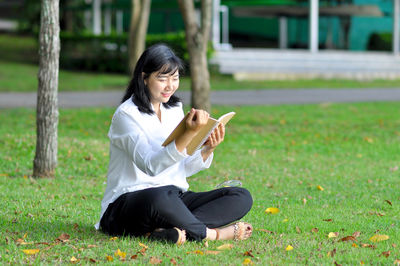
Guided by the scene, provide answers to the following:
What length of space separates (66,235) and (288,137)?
21.5 ft

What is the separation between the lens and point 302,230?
539cm

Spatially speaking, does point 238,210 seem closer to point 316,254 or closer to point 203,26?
point 316,254

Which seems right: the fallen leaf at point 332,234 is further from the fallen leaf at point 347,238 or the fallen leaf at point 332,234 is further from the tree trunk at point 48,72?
the tree trunk at point 48,72

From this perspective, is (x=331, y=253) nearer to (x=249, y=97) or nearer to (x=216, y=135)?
(x=216, y=135)

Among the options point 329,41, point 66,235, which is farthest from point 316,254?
point 329,41

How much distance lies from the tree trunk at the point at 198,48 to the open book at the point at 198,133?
7636mm

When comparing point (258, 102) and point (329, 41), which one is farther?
point (329, 41)

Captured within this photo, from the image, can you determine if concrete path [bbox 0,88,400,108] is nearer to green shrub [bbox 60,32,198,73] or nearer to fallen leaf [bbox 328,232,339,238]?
green shrub [bbox 60,32,198,73]

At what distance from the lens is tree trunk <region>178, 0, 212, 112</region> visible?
1204 centimetres

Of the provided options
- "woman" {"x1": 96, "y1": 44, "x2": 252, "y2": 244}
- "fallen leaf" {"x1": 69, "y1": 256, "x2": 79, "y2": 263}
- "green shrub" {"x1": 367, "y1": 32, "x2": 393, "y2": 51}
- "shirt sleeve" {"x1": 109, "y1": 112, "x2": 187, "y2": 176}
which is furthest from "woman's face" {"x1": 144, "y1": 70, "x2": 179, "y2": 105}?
"green shrub" {"x1": 367, "y1": 32, "x2": 393, "y2": 51}

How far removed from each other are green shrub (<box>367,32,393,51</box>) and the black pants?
2818cm

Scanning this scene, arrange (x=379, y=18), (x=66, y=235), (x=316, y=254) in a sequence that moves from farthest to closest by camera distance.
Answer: (x=379, y=18)
(x=66, y=235)
(x=316, y=254)

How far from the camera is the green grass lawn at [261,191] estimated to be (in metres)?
4.64

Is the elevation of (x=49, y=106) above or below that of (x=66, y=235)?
above
